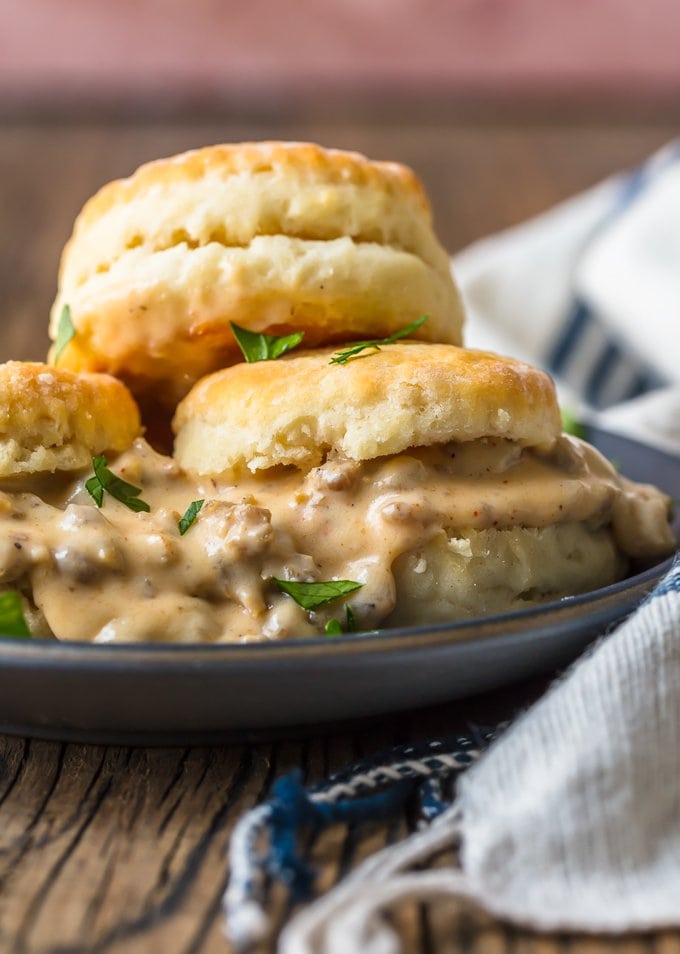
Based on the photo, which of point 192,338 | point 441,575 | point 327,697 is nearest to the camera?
point 327,697

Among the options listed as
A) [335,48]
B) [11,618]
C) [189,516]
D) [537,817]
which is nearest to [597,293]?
[189,516]

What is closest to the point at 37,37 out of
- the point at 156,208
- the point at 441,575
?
the point at 156,208

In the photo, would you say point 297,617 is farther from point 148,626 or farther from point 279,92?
point 279,92

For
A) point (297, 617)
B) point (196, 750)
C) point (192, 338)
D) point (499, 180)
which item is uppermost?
point (192, 338)

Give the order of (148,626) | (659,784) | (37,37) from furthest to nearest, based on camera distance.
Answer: (37,37), (148,626), (659,784)

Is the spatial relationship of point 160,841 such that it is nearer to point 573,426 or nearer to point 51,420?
point 51,420

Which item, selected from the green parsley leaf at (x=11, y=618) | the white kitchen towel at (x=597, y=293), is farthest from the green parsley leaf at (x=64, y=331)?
the white kitchen towel at (x=597, y=293)
